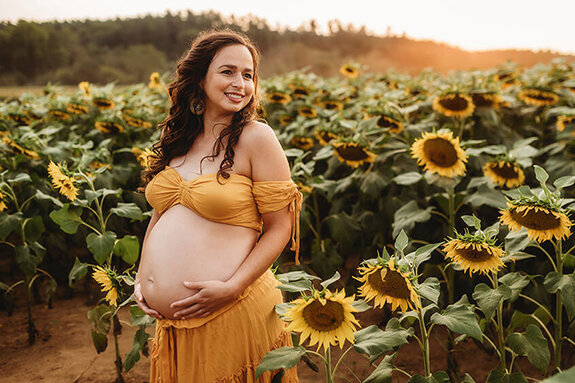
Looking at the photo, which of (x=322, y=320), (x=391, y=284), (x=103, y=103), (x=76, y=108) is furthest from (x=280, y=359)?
(x=76, y=108)

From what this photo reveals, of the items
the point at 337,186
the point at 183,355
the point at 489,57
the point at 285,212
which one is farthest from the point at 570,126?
the point at 489,57

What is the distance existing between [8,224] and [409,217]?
2.36 meters

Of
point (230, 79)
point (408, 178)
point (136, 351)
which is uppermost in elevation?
point (230, 79)

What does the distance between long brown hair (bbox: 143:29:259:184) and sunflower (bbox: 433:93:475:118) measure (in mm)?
1679

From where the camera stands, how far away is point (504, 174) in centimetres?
248

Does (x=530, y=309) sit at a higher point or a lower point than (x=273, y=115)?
lower

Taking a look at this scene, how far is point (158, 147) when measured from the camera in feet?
6.33

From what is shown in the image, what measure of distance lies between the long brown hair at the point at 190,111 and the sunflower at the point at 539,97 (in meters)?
2.82

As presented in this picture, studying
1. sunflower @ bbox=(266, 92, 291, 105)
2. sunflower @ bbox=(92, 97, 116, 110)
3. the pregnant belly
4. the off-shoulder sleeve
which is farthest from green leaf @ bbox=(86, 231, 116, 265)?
sunflower @ bbox=(266, 92, 291, 105)

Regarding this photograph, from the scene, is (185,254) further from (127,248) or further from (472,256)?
(472,256)

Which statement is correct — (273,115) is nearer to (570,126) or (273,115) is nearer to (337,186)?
(337,186)

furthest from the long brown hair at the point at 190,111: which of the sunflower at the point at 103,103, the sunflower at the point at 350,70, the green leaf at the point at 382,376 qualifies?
the sunflower at the point at 350,70

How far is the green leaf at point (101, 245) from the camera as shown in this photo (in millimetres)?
2223

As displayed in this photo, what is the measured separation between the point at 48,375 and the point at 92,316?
29.0 inches
